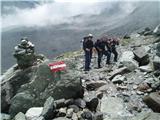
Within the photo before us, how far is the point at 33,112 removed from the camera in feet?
55.3

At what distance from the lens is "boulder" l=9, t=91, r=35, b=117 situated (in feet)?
59.4

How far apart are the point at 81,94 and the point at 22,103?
2880 mm

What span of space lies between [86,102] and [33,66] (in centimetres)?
516

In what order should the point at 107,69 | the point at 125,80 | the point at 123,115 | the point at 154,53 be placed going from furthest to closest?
1. the point at 154,53
2. the point at 107,69
3. the point at 125,80
4. the point at 123,115

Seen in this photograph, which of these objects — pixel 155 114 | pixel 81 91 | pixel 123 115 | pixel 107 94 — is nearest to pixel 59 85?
pixel 81 91

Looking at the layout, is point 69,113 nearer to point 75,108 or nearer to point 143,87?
point 75,108

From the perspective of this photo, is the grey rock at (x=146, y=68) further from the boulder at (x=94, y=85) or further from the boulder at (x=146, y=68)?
the boulder at (x=94, y=85)

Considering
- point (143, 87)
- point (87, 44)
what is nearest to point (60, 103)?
point (143, 87)

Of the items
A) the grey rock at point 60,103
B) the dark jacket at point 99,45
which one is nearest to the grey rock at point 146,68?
the dark jacket at point 99,45

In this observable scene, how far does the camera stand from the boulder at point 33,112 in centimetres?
1644

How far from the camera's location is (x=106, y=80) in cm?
2042

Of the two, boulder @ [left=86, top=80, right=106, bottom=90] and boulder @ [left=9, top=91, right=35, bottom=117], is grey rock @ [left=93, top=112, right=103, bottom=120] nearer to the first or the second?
boulder @ [left=86, top=80, right=106, bottom=90]

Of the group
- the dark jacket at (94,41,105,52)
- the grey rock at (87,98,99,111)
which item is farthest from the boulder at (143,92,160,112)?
the dark jacket at (94,41,105,52)

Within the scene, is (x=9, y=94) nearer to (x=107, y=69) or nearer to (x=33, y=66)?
(x=33, y=66)
